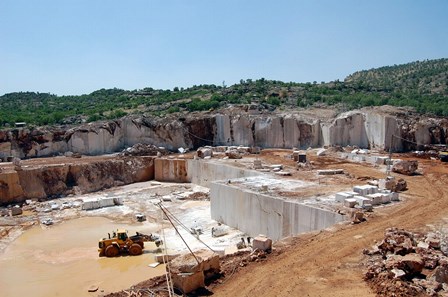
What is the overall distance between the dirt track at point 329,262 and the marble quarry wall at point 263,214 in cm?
208

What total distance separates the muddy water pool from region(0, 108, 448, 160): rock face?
13719 mm

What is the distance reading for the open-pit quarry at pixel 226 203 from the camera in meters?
11.5

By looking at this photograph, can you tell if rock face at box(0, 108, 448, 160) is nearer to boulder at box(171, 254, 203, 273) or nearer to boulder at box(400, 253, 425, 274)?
boulder at box(400, 253, 425, 274)

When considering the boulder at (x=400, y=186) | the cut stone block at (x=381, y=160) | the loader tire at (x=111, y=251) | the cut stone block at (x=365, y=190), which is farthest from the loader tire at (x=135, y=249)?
the cut stone block at (x=381, y=160)

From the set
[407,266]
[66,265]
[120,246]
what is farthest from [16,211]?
[407,266]

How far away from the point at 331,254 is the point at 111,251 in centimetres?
1029

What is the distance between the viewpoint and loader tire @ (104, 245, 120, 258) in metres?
17.9

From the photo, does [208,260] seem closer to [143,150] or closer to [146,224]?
[146,224]

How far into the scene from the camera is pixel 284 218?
17594mm

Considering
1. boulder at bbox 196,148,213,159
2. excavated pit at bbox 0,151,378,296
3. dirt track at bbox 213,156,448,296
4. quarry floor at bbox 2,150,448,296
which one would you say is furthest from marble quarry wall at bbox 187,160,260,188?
dirt track at bbox 213,156,448,296

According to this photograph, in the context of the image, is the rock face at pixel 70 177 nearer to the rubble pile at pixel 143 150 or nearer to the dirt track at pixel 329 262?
the rubble pile at pixel 143 150

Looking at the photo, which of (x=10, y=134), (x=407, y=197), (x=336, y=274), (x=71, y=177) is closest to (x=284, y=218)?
(x=407, y=197)

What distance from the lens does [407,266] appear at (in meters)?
9.54

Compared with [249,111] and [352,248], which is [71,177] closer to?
[249,111]
